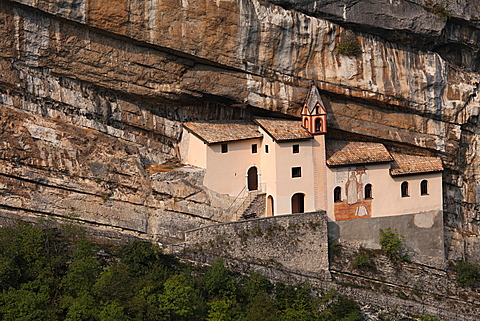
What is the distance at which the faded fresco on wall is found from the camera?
48562 mm

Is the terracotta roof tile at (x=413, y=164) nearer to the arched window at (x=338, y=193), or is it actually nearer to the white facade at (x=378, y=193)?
the white facade at (x=378, y=193)

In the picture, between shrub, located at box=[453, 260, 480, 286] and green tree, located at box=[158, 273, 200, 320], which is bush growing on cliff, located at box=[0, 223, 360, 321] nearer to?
green tree, located at box=[158, 273, 200, 320]

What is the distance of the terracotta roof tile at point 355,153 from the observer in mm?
48469

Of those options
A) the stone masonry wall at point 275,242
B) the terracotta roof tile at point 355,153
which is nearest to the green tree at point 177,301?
the stone masonry wall at point 275,242

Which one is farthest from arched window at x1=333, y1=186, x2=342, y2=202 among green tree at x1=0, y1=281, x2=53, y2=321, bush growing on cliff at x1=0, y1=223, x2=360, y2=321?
green tree at x1=0, y1=281, x2=53, y2=321

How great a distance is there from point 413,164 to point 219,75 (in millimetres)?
13857

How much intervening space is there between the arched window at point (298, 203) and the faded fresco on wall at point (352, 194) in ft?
6.65

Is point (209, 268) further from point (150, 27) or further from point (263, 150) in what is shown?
point (150, 27)

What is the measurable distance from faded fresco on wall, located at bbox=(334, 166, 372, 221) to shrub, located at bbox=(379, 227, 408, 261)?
1625mm

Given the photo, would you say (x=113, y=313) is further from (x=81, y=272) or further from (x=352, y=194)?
(x=352, y=194)

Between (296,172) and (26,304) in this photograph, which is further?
(296,172)

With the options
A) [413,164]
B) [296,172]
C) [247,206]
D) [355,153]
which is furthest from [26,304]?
[413,164]

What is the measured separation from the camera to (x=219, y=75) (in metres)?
46.2

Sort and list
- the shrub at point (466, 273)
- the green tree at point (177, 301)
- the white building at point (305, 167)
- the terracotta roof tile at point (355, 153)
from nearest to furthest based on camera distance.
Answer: the green tree at point (177, 301), the white building at point (305, 167), the terracotta roof tile at point (355, 153), the shrub at point (466, 273)
